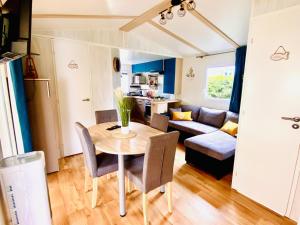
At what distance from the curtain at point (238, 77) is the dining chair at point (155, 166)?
2.58 meters

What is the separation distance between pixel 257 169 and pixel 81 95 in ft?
10.1

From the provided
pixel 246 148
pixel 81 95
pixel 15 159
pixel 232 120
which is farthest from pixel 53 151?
pixel 232 120

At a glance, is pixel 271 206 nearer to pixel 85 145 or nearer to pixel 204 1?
pixel 85 145

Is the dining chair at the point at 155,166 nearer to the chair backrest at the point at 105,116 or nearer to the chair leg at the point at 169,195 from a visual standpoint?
the chair leg at the point at 169,195

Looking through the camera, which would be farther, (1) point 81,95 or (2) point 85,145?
(1) point 81,95

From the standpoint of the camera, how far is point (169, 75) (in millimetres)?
5320

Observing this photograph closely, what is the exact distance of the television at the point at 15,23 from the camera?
100 centimetres

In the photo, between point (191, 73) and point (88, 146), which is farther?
point (191, 73)

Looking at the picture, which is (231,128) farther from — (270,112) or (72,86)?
(72,86)

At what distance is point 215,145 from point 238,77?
180cm

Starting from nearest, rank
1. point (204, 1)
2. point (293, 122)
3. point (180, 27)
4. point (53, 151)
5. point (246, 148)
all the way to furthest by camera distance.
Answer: point (293, 122) → point (246, 148) → point (204, 1) → point (53, 151) → point (180, 27)

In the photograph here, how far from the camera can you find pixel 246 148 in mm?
2041

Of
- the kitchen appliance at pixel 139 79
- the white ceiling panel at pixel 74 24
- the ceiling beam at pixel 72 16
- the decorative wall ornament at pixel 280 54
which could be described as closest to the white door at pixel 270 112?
the decorative wall ornament at pixel 280 54

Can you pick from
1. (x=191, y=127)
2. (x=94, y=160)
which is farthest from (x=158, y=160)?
(x=191, y=127)
